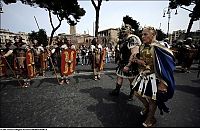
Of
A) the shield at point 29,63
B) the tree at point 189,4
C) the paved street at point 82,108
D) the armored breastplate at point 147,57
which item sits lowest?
the paved street at point 82,108

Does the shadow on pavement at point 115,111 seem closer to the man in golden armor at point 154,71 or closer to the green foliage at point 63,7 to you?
the man in golden armor at point 154,71

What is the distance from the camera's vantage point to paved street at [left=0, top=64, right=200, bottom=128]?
368cm

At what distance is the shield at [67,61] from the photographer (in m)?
6.65

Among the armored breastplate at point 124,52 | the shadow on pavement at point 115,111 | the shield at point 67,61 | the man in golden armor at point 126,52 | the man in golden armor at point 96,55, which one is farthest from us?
the man in golden armor at point 96,55

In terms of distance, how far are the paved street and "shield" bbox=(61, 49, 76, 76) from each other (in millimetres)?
666

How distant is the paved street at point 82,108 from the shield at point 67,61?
26.2 inches

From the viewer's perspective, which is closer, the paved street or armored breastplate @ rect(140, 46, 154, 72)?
armored breastplate @ rect(140, 46, 154, 72)

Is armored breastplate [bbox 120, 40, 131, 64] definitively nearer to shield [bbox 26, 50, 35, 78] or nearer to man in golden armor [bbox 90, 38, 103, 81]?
man in golden armor [bbox 90, 38, 103, 81]

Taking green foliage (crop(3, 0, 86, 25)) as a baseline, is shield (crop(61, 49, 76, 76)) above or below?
below

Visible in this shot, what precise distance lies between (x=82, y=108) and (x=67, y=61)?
2.73 meters

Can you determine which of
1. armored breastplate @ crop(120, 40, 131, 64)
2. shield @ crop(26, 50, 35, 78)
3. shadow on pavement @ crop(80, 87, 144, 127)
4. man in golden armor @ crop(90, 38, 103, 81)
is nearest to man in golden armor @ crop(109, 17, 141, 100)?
armored breastplate @ crop(120, 40, 131, 64)

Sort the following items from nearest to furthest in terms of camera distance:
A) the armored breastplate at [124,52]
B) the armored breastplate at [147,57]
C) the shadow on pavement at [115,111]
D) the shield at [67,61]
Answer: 1. the armored breastplate at [147,57]
2. the shadow on pavement at [115,111]
3. the armored breastplate at [124,52]
4. the shield at [67,61]

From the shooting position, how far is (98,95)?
5.32 meters

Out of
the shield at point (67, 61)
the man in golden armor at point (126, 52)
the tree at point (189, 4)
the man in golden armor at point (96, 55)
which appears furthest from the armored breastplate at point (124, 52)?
the tree at point (189, 4)
